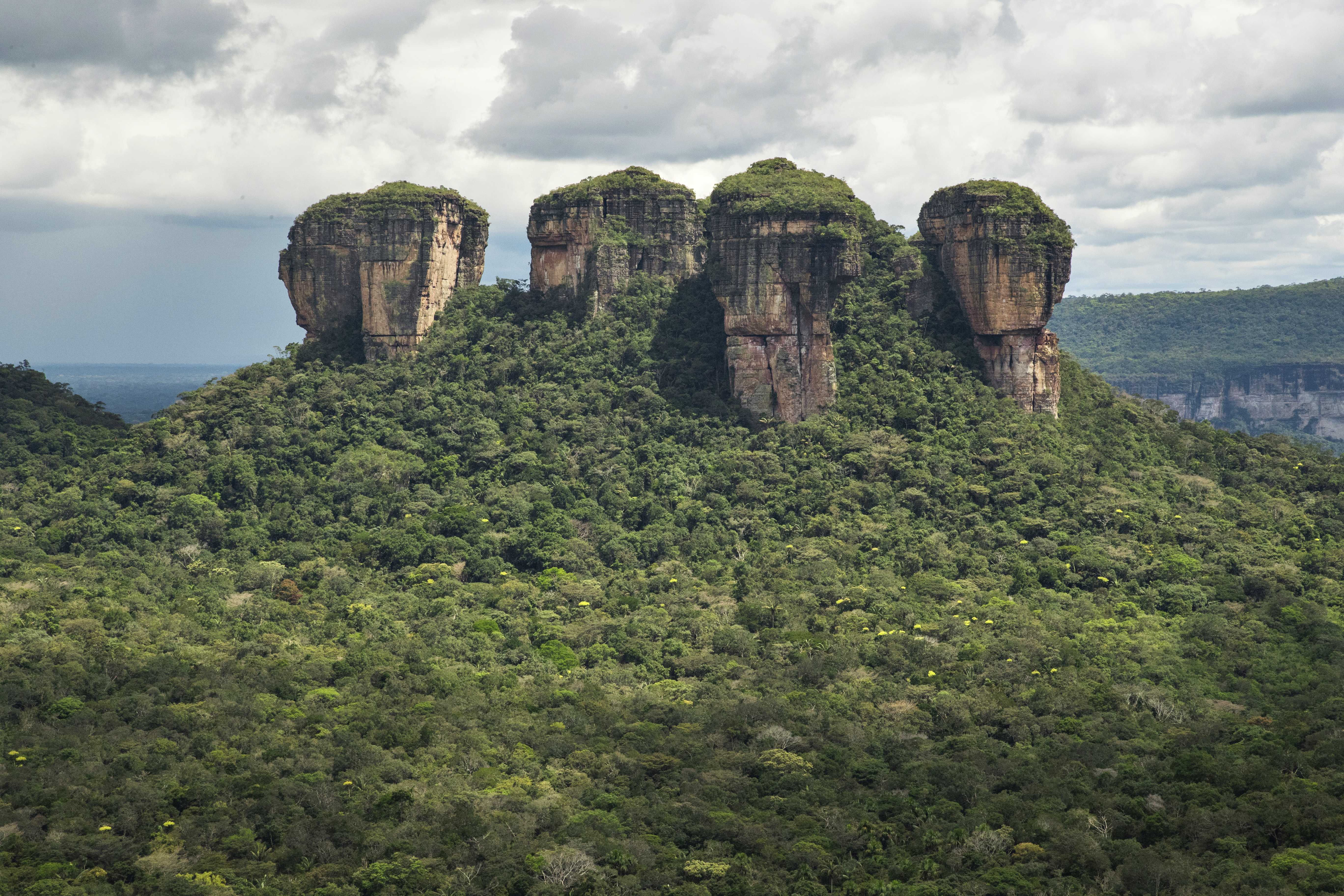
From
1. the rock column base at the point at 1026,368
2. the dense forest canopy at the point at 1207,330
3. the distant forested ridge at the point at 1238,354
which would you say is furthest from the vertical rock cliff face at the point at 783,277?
the dense forest canopy at the point at 1207,330

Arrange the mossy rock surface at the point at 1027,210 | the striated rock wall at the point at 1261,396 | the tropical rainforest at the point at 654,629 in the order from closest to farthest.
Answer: the tropical rainforest at the point at 654,629 < the mossy rock surface at the point at 1027,210 < the striated rock wall at the point at 1261,396

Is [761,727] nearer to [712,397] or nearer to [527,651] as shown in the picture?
[527,651]

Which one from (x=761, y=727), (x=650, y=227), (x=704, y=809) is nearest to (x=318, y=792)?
(x=704, y=809)

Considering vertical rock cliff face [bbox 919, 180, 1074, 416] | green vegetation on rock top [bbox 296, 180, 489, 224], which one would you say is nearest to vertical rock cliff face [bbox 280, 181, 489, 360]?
green vegetation on rock top [bbox 296, 180, 489, 224]

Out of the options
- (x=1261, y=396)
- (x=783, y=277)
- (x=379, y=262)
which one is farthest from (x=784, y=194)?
(x=1261, y=396)

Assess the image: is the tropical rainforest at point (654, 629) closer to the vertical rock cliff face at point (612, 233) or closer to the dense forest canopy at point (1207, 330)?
the vertical rock cliff face at point (612, 233)

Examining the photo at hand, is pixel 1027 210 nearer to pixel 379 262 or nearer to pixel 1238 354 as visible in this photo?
pixel 379 262
